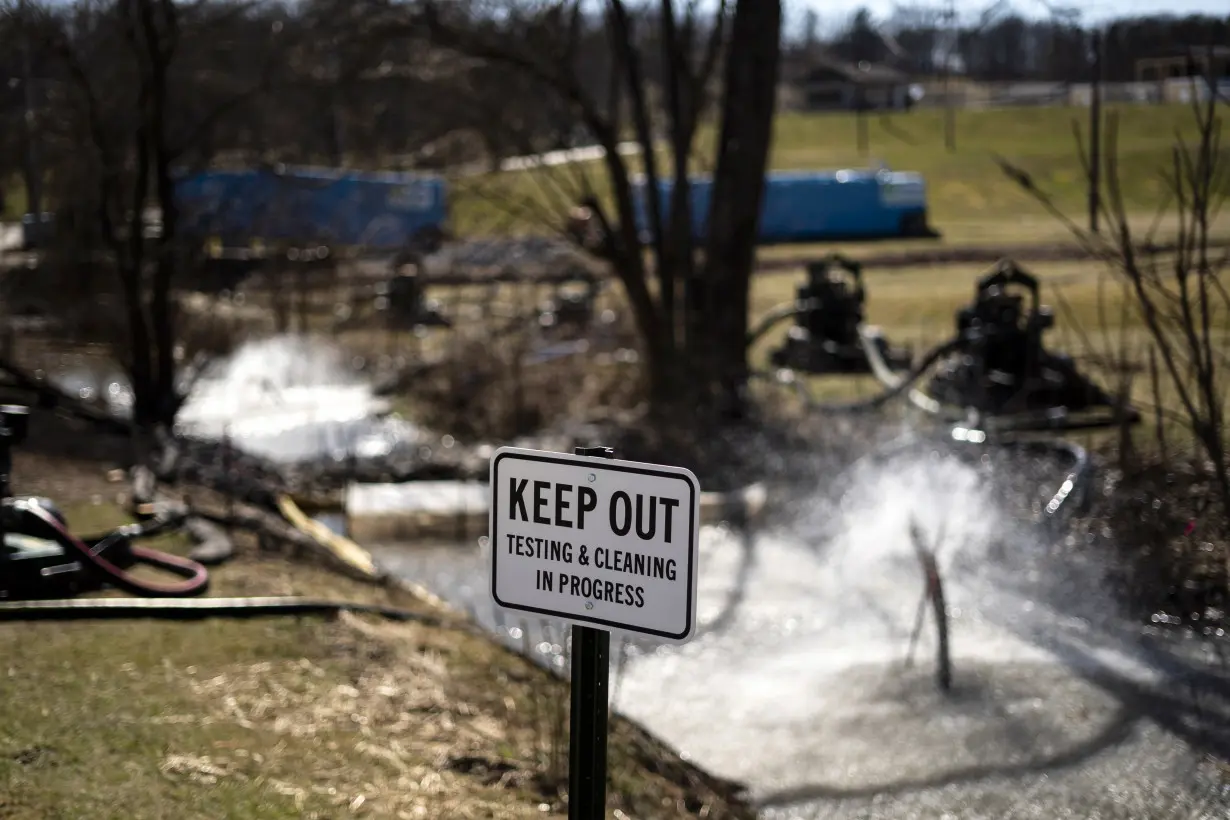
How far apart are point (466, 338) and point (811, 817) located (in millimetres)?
11982

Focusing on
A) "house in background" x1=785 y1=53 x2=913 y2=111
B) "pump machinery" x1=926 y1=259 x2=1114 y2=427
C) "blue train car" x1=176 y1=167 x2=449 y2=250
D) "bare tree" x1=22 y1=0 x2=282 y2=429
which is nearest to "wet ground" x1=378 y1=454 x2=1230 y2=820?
"pump machinery" x1=926 y1=259 x2=1114 y2=427

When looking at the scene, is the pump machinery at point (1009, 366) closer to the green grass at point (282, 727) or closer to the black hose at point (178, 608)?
the black hose at point (178, 608)

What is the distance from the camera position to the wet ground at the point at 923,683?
582cm

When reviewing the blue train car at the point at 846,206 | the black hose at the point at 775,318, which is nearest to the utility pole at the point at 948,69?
the black hose at the point at 775,318

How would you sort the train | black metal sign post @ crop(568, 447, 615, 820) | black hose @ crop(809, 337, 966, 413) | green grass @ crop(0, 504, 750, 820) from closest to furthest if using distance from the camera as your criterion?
black metal sign post @ crop(568, 447, 615, 820) < green grass @ crop(0, 504, 750, 820) < black hose @ crop(809, 337, 966, 413) < the train

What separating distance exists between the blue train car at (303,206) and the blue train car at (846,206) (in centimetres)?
1029

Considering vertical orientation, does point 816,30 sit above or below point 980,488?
above

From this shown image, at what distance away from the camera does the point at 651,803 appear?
5.17 metres

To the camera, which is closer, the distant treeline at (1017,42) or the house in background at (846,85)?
the distant treeline at (1017,42)

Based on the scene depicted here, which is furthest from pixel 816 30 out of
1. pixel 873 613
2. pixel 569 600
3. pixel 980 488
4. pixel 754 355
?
pixel 569 600

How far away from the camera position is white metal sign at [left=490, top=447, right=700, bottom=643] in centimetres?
291

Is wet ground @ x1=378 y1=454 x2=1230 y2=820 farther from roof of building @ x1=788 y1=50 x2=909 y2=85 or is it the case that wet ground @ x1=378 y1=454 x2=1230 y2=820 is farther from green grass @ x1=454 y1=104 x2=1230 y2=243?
roof of building @ x1=788 y1=50 x2=909 y2=85

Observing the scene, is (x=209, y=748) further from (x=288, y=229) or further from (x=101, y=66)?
(x=288, y=229)

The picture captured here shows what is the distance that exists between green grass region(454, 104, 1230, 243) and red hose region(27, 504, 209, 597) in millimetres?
5079
